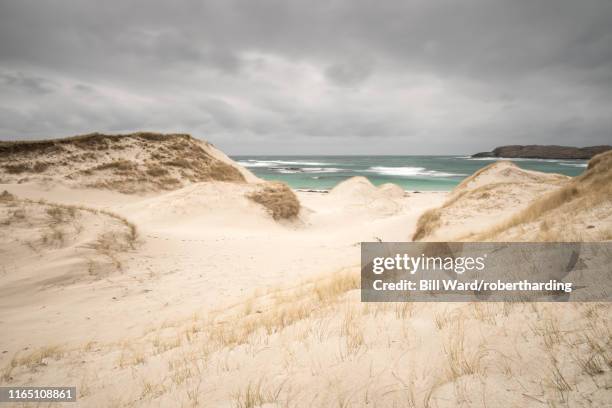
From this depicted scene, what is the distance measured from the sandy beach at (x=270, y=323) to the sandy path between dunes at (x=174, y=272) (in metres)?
0.04

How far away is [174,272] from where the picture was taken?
726 cm

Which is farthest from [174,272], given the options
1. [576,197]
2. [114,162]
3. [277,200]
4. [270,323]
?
[114,162]

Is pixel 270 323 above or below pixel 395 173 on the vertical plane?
below

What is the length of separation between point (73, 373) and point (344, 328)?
3069 mm

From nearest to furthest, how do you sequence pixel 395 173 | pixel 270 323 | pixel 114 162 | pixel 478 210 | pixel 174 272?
pixel 270 323 < pixel 174 272 < pixel 478 210 < pixel 114 162 < pixel 395 173

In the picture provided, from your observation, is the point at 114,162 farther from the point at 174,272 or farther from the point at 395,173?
the point at 395,173

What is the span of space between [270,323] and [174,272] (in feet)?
15.9

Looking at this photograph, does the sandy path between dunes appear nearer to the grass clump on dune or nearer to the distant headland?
the grass clump on dune

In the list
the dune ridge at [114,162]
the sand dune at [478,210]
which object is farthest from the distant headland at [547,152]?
the dune ridge at [114,162]

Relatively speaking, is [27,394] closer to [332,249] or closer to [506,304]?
[506,304]

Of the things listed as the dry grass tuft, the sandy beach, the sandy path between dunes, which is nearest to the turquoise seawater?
the sandy path between dunes

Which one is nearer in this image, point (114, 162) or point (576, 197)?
point (576, 197)

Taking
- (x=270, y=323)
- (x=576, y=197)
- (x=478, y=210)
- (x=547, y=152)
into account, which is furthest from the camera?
(x=547, y=152)

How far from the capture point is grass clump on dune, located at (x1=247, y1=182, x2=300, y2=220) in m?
16.3
